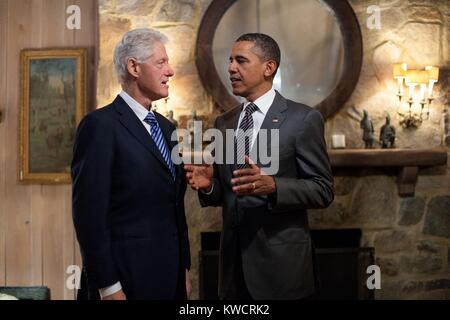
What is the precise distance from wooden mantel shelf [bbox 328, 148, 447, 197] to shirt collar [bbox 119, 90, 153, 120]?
4.39ft

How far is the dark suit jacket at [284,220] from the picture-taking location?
1668 millimetres

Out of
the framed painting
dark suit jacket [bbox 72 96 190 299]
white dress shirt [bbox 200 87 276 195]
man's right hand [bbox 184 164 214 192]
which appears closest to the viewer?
dark suit jacket [bbox 72 96 190 299]

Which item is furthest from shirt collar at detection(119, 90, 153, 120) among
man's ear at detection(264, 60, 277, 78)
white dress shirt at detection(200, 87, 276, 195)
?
man's ear at detection(264, 60, 277, 78)

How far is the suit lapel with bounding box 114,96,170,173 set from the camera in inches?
56.6

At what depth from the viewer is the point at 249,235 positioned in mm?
1704

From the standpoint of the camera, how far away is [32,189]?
3041mm

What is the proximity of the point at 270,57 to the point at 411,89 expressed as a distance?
127 centimetres

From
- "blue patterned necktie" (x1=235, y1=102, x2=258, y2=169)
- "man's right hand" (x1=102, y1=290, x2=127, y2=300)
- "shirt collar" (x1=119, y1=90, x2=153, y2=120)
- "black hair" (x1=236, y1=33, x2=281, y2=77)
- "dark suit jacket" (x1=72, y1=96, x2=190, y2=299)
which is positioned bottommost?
"man's right hand" (x1=102, y1=290, x2=127, y2=300)

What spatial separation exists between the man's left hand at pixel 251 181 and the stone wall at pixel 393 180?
1203mm

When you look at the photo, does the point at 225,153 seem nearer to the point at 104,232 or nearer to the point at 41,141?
the point at 104,232

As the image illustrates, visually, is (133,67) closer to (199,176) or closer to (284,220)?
(199,176)

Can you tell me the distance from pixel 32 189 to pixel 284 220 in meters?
1.84

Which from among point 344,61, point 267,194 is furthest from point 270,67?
point 344,61

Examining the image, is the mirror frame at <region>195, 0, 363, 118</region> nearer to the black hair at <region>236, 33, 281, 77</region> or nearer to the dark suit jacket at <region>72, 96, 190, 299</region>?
the black hair at <region>236, 33, 281, 77</region>
